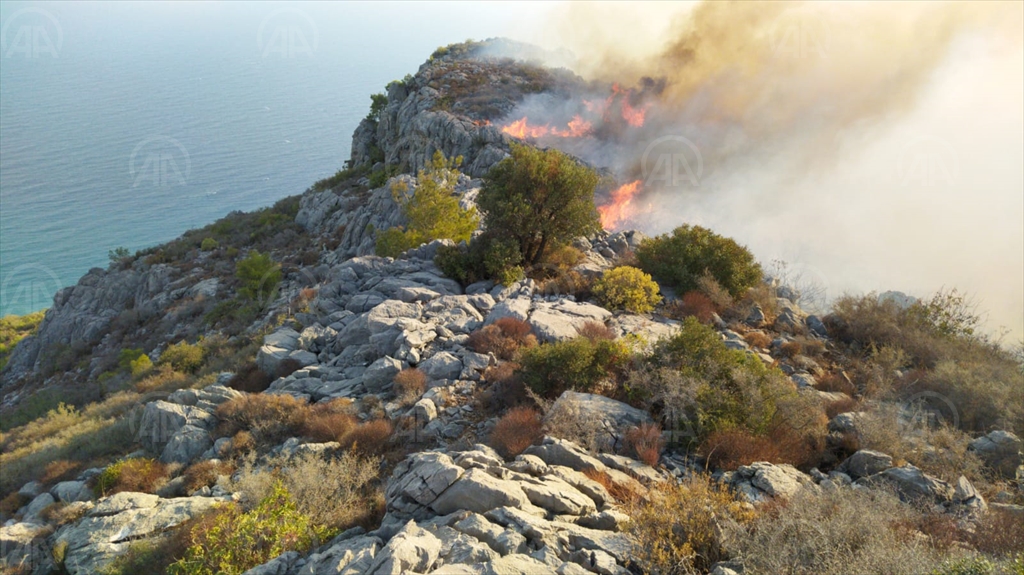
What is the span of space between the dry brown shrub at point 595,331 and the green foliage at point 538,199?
4.74 m

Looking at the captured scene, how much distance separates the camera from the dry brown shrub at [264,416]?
11914 mm

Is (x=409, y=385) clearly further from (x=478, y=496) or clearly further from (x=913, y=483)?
(x=913, y=483)

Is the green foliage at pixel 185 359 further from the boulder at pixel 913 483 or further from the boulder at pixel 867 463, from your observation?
the boulder at pixel 913 483

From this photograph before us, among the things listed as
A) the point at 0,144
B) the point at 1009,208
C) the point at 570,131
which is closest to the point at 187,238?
the point at 570,131

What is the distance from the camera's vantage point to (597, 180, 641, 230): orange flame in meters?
32.7

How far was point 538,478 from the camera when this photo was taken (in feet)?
26.5

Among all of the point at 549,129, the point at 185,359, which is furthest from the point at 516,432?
the point at 549,129

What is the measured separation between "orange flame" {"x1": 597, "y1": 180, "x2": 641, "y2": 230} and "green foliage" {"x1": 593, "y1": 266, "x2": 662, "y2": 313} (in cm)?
1489

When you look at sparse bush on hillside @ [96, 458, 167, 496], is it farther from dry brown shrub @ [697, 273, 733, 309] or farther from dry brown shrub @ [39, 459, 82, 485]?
dry brown shrub @ [697, 273, 733, 309]

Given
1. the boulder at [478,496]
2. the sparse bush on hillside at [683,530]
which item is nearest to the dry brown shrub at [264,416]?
the boulder at [478,496]

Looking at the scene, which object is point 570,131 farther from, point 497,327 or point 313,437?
point 313,437

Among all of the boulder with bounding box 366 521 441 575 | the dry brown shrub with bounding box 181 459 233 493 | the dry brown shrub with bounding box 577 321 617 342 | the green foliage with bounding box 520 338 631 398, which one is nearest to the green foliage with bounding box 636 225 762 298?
the dry brown shrub with bounding box 577 321 617 342

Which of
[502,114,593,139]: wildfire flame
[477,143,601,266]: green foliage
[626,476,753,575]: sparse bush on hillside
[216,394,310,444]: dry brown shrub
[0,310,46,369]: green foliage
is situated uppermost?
[502,114,593,139]: wildfire flame

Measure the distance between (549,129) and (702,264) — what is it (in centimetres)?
2826
